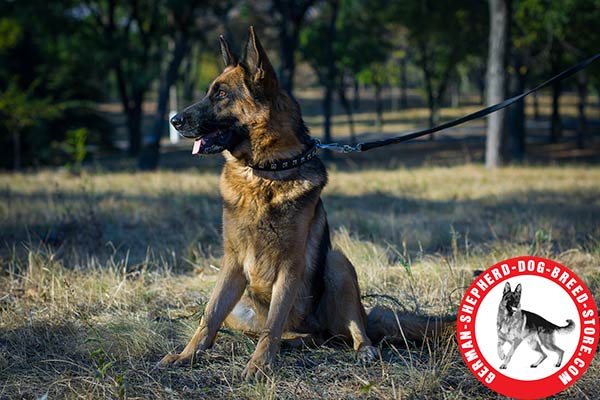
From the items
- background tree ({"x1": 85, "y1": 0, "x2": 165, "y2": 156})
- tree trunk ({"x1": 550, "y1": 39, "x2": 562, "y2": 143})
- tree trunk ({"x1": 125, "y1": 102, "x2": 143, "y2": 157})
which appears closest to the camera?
background tree ({"x1": 85, "y1": 0, "x2": 165, "y2": 156})

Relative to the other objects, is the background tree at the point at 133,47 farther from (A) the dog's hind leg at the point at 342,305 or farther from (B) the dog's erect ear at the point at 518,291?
(B) the dog's erect ear at the point at 518,291

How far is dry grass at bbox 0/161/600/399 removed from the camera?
10.4 feet

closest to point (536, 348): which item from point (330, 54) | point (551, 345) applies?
point (551, 345)

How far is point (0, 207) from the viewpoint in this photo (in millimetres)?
8352

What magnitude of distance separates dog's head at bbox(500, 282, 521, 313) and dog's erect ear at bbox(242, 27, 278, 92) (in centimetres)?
189

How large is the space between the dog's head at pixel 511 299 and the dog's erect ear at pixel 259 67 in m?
1.89

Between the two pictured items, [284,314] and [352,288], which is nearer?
[284,314]

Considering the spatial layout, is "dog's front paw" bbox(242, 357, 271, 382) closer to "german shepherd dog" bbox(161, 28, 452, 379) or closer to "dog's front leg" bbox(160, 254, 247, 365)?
"german shepherd dog" bbox(161, 28, 452, 379)

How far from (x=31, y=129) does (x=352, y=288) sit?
19750 mm

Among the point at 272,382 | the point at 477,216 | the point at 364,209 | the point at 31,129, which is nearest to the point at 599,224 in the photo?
the point at 477,216

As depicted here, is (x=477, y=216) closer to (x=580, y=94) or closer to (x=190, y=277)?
(x=190, y=277)

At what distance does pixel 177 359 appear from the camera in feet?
11.3

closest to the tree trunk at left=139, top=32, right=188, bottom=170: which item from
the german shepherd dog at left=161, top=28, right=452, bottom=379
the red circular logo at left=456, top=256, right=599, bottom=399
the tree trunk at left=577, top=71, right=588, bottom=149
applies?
the german shepherd dog at left=161, top=28, right=452, bottom=379

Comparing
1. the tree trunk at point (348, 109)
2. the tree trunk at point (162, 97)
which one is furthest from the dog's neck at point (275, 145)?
the tree trunk at point (348, 109)
